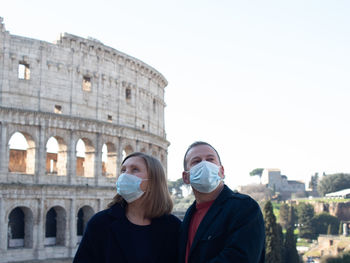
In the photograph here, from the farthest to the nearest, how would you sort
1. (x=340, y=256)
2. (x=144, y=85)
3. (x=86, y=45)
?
(x=340, y=256), (x=144, y=85), (x=86, y=45)

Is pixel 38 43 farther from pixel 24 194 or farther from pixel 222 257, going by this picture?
pixel 222 257

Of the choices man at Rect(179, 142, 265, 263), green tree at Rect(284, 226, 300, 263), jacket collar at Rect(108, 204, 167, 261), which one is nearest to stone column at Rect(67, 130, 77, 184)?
green tree at Rect(284, 226, 300, 263)

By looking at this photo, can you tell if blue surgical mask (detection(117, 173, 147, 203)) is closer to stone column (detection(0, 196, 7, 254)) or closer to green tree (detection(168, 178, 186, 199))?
stone column (detection(0, 196, 7, 254))

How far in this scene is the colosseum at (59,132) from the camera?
22812 mm

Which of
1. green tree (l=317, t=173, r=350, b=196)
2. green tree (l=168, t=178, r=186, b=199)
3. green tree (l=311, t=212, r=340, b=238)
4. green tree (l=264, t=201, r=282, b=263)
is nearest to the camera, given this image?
green tree (l=264, t=201, r=282, b=263)

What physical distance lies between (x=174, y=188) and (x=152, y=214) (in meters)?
93.8

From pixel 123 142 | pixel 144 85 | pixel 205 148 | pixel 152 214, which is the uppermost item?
pixel 144 85

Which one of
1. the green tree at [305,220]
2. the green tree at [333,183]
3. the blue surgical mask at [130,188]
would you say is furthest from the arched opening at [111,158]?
the green tree at [333,183]

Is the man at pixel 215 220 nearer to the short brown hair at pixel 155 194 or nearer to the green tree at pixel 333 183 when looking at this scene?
the short brown hair at pixel 155 194

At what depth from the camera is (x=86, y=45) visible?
26.8m

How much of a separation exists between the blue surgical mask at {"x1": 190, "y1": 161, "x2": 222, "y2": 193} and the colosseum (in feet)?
64.7

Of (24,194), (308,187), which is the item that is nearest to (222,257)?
(24,194)

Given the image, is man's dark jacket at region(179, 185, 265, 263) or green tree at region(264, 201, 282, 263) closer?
man's dark jacket at region(179, 185, 265, 263)

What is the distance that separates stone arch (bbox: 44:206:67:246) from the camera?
958 inches
